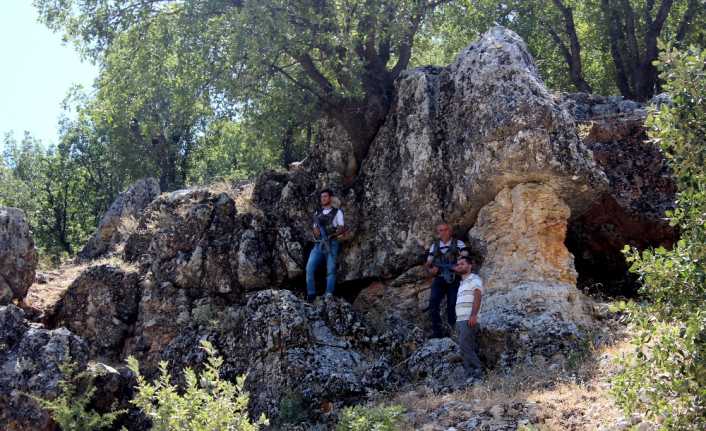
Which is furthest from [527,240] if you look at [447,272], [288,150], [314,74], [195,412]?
[288,150]

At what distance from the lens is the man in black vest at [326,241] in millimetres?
14211

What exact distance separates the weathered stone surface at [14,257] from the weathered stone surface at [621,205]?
35.1 feet

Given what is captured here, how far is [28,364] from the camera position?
11602 mm

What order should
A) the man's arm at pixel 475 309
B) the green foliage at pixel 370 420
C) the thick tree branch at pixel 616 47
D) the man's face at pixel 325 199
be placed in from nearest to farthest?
the green foliage at pixel 370 420 < the man's arm at pixel 475 309 < the man's face at pixel 325 199 < the thick tree branch at pixel 616 47

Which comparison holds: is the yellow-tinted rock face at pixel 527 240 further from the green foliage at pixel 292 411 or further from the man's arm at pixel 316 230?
the green foliage at pixel 292 411

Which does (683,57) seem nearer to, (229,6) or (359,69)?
(359,69)

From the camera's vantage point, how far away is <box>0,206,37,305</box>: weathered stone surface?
607 inches

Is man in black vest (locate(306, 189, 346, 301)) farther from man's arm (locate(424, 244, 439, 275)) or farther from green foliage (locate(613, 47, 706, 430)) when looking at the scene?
green foliage (locate(613, 47, 706, 430))

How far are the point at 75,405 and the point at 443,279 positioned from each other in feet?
19.3

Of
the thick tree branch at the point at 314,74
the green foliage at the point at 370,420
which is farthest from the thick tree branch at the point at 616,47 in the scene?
the green foliage at the point at 370,420

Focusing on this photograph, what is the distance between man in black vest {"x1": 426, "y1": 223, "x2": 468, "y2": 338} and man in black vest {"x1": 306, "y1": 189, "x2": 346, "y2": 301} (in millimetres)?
2022

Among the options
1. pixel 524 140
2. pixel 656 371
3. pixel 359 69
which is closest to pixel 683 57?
pixel 656 371

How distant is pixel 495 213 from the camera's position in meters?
13.3

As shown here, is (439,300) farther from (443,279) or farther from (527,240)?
(527,240)
